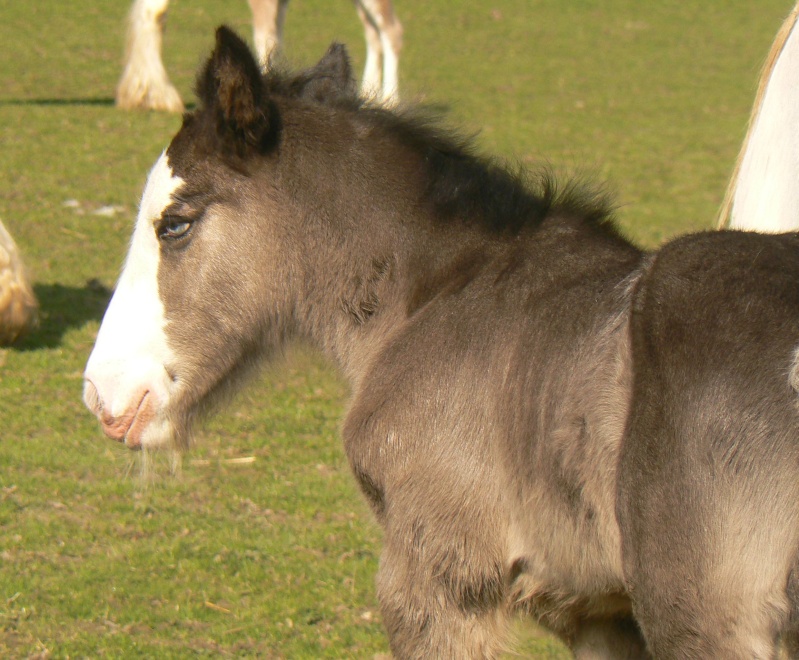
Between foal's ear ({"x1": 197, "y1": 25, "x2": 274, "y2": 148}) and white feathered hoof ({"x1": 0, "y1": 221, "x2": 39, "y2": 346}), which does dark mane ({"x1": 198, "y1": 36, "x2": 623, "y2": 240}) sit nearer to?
foal's ear ({"x1": 197, "y1": 25, "x2": 274, "y2": 148})

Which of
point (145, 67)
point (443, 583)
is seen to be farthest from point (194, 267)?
point (145, 67)

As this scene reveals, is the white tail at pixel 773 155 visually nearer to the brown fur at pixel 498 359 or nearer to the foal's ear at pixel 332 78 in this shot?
the brown fur at pixel 498 359

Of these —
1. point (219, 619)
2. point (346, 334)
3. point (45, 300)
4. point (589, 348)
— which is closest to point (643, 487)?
point (589, 348)

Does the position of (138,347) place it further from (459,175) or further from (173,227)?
(459,175)

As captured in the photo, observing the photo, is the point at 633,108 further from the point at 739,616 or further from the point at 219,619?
the point at 739,616

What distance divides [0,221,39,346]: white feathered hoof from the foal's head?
3.44 meters

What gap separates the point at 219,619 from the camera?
13.5ft

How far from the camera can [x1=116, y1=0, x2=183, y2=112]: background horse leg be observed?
39.2 ft

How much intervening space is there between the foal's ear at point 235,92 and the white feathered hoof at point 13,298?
3648 millimetres

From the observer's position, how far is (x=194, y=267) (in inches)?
125

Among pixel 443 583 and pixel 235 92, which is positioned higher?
pixel 235 92

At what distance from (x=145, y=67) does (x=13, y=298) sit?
627 cm

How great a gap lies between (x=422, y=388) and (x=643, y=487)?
709mm

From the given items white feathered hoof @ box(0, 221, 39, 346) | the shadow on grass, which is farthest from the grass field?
white feathered hoof @ box(0, 221, 39, 346)
